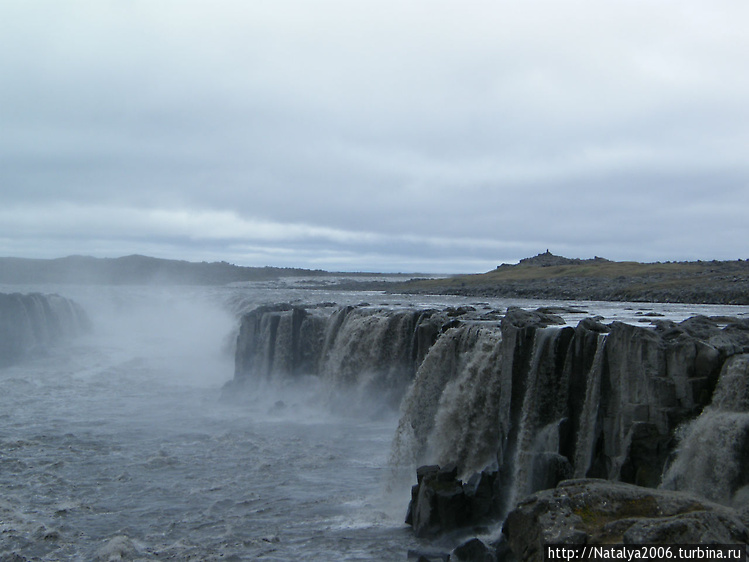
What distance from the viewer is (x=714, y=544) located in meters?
8.10

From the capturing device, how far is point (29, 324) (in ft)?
174

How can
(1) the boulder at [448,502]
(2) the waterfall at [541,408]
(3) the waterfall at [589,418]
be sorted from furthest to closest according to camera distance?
1. (2) the waterfall at [541,408]
2. (1) the boulder at [448,502]
3. (3) the waterfall at [589,418]

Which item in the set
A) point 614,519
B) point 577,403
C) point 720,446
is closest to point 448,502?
point 577,403

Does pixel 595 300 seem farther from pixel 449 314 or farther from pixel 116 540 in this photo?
pixel 116 540

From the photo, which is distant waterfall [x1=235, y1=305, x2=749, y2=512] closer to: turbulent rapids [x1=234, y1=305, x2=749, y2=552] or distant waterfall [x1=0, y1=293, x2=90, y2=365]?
turbulent rapids [x1=234, y1=305, x2=749, y2=552]

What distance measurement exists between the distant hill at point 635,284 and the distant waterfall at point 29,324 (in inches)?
1616

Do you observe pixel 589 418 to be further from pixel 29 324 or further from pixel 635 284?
pixel 29 324

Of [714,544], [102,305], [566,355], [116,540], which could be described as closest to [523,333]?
[566,355]

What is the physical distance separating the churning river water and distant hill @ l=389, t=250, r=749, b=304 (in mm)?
20234

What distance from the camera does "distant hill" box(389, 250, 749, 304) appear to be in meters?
46.9

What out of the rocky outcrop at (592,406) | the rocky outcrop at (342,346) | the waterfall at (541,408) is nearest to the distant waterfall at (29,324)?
the rocky outcrop at (342,346)

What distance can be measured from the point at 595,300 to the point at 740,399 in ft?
136

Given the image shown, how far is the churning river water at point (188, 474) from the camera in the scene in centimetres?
1582

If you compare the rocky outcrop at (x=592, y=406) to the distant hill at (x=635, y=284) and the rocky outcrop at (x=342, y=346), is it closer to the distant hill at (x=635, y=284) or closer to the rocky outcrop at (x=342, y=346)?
the rocky outcrop at (x=342, y=346)
